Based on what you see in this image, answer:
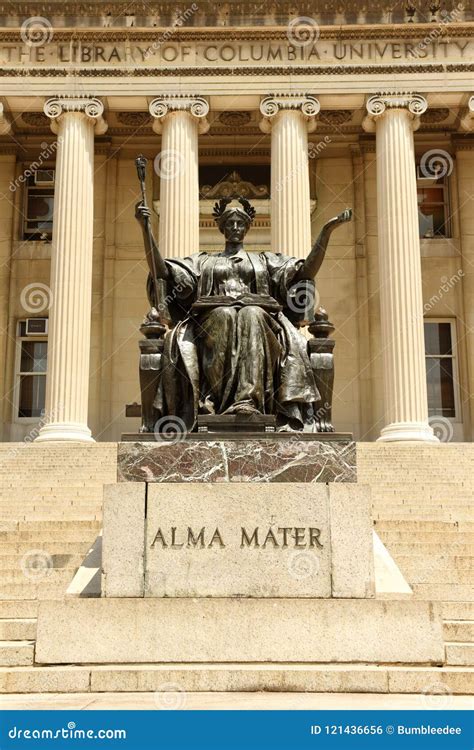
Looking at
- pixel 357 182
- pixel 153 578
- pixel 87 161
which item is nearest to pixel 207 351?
pixel 153 578

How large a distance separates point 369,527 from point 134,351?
2004cm

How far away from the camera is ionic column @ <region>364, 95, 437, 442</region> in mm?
21781

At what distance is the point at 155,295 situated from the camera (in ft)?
30.2

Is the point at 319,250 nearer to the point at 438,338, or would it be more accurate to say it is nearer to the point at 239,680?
the point at 239,680

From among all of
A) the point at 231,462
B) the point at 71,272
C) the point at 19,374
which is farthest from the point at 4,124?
the point at 231,462

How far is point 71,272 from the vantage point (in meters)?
22.5

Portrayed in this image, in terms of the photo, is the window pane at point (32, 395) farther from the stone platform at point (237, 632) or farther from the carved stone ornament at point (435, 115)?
the stone platform at point (237, 632)

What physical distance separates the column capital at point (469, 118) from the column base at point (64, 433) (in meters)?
12.4

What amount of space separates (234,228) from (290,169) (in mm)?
13785

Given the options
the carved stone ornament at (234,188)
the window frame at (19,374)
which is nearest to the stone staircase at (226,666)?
the window frame at (19,374)

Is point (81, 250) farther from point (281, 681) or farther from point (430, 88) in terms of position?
point (281, 681)

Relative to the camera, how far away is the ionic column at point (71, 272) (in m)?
21.8

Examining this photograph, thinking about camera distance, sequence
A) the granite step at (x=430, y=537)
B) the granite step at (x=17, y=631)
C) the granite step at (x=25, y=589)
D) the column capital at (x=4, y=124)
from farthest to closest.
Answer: the column capital at (x=4, y=124) → the granite step at (x=430, y=537) → the granite step at (x=25, y=589) → the granite step at (x=17, y=631)

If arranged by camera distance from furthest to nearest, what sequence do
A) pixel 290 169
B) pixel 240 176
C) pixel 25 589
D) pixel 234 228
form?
1. pixel 240 176
2. pixel 290 169
3. pixel 234 228
4. pixel 25 589
